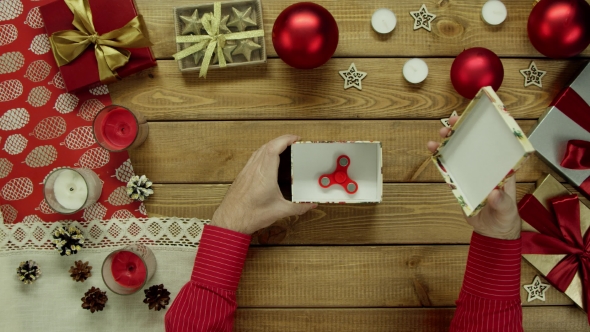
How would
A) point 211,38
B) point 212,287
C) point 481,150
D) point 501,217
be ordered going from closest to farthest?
point 481,150 → point 501,217 → point 212,287 → point 211,38

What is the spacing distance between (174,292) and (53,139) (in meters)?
0.59

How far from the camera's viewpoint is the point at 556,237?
128 cm

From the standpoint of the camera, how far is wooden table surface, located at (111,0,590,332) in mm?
1307

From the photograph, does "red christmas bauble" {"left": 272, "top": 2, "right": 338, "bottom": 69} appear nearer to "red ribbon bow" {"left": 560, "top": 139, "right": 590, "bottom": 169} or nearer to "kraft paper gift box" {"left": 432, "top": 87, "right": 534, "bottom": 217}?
"kraft paper gift box" {"left": 432, "top": 87, "right": 534, "bottom": 217}

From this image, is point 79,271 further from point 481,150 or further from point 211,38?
point 481,150

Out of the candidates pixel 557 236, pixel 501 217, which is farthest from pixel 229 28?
pixel 557 236

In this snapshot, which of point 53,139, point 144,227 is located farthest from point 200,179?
point 53,139

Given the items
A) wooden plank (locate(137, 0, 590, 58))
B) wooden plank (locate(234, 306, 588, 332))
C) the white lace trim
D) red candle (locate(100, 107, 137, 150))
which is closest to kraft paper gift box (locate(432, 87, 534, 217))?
wooden plank (locate(137, 0, 590, 58))

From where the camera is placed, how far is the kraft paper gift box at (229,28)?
126 cm

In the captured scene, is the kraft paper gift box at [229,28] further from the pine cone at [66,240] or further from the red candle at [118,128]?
the pine cone at [66,240]

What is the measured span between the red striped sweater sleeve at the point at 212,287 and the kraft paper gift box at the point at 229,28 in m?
0.47

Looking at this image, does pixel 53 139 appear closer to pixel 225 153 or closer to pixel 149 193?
pixel 149 193

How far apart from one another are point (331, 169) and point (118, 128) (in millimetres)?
626

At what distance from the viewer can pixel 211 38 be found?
1251 mm
